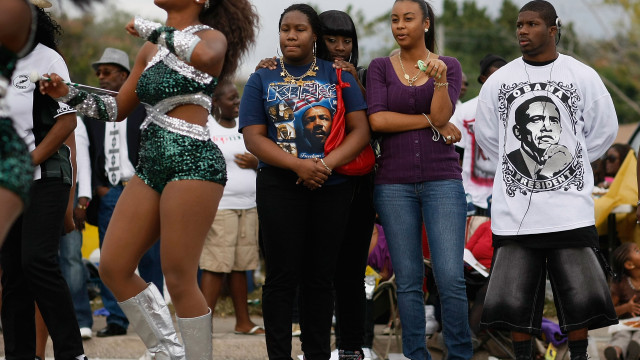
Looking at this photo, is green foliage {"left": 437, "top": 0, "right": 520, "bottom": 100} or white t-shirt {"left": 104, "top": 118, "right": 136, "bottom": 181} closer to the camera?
white t-shirt {"left": 104, "top": 118, "right": 136, "bottom": 181}

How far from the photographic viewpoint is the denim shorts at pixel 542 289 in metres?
5.40

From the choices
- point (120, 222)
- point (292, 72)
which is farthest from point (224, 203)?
point (120, 222)

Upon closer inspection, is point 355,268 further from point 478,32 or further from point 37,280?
point 478,32

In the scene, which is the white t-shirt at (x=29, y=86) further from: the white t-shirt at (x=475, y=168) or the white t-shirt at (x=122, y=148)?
the white t-shirt at (x=475, y=168)

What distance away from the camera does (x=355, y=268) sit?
19.6 ft

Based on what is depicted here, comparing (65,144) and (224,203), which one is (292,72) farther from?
(224,203)

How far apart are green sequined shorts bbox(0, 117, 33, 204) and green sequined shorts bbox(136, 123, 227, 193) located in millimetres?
1058

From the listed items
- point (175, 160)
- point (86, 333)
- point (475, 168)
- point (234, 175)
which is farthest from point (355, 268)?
point (86, 333)

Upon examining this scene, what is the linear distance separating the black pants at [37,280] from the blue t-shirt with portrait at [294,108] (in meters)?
1.21

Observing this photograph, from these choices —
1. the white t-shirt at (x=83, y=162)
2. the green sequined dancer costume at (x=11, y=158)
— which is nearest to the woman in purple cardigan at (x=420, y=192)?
the green sequined dancer costume at (x=11, y=158)

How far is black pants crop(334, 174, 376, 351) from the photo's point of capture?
5926mm

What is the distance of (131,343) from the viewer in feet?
24.5

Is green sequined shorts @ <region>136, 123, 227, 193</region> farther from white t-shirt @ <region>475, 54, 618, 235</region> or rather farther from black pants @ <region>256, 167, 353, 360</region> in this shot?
white t-shirt @ <region>475, 54, 618, 235</region>

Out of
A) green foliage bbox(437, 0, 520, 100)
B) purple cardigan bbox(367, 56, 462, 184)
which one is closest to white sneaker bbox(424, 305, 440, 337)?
purple cardigan bbox(367, 56, 462, 184)
